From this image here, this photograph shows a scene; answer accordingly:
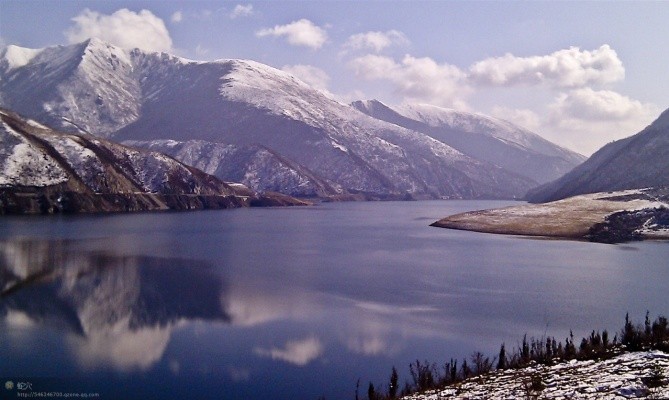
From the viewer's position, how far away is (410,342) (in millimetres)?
33750

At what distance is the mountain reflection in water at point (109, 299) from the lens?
32875 mm

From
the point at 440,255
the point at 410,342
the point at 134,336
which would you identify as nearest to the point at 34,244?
the point at 134,336

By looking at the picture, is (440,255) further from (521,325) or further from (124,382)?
(124,382)

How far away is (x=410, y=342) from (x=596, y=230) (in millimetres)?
83598

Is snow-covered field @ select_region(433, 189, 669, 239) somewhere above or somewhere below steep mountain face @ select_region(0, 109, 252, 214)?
below

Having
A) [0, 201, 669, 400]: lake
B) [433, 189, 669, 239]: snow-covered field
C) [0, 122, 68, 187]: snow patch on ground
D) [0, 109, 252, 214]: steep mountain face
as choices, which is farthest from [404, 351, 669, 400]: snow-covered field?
[0, 122, 68, 187]: snow patch on ground

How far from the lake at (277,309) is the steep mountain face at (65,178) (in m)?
70.7

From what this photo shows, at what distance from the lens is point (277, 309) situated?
42156 millimetres

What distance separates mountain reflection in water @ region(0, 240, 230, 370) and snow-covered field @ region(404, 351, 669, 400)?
694 inches

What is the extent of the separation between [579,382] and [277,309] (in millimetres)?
25743

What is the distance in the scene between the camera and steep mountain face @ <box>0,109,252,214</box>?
144750 mm

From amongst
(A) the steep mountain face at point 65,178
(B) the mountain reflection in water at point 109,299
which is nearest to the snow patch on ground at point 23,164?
(A) the steep mountain face at point 65,178

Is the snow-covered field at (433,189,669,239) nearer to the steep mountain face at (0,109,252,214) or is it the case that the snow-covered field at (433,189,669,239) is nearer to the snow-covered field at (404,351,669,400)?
the snow-covered field at (404,351,669,400)

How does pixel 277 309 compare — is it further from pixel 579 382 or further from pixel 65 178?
pixel 65 178
